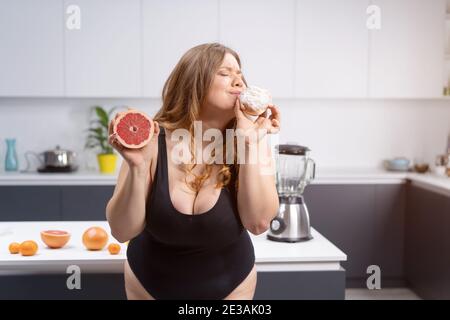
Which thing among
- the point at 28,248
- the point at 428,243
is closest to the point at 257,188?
the point at 28,248

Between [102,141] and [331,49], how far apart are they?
5.37ft

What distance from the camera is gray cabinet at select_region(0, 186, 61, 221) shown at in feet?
12.5

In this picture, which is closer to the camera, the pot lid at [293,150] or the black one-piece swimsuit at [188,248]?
the black one-piece swimsuit at [188,248]

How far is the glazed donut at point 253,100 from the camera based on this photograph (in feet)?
4.12

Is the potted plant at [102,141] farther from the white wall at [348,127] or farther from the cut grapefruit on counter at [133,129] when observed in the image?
the cut grapefruit on counter at [133,129]

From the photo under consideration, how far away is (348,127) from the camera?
4.44 metres

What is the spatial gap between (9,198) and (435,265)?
2.58 m

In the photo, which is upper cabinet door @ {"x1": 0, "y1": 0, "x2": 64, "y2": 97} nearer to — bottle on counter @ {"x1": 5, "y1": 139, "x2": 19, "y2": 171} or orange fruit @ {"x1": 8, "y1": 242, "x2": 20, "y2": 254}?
bottle on counter @ {"x1": 5, "y1": 139, "x2": 19, "y2": 171}

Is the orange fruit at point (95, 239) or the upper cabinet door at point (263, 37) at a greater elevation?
the upper cabinet door at point (263, 37)

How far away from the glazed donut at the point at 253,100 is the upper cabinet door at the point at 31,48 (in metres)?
2.95

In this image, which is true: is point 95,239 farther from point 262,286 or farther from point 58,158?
point 58,158

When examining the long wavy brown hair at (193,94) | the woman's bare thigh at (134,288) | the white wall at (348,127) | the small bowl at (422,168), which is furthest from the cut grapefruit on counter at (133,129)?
the small bowl at (422,168)

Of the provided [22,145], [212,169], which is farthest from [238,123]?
[22,145]
